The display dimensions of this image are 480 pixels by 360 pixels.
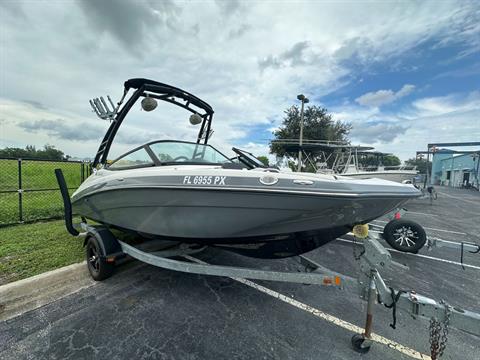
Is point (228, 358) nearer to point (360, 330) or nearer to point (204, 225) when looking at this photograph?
point (204, 225)

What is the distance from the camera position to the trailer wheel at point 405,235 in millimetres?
4387

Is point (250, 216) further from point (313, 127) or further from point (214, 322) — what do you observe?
point (313, 127)

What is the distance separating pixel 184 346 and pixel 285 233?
131cm

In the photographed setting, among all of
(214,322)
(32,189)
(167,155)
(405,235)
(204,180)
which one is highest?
(167,155)

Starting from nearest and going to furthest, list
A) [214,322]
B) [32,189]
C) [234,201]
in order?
[234,201], [214,322], [32,189]

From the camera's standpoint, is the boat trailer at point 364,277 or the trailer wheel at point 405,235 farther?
the trailer wheel at point 405,235

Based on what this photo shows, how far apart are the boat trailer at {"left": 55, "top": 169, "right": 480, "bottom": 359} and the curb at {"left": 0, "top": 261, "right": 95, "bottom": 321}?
0.64 ft

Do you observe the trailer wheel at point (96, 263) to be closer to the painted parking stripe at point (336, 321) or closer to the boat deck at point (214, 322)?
the boat deck at point (214, 322)

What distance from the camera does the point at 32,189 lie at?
20.5 ft

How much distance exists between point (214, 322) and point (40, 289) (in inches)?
83.3

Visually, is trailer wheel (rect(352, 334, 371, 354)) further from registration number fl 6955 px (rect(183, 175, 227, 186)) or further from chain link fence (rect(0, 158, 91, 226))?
chain link fence (rect(0, 158, 91, 226))

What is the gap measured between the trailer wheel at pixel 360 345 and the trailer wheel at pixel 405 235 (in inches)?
123

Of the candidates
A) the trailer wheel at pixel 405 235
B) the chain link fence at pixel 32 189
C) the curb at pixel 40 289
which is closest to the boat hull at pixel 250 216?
the curb at pixel 40 289

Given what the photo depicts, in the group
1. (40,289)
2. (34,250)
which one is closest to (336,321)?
(40,289)
